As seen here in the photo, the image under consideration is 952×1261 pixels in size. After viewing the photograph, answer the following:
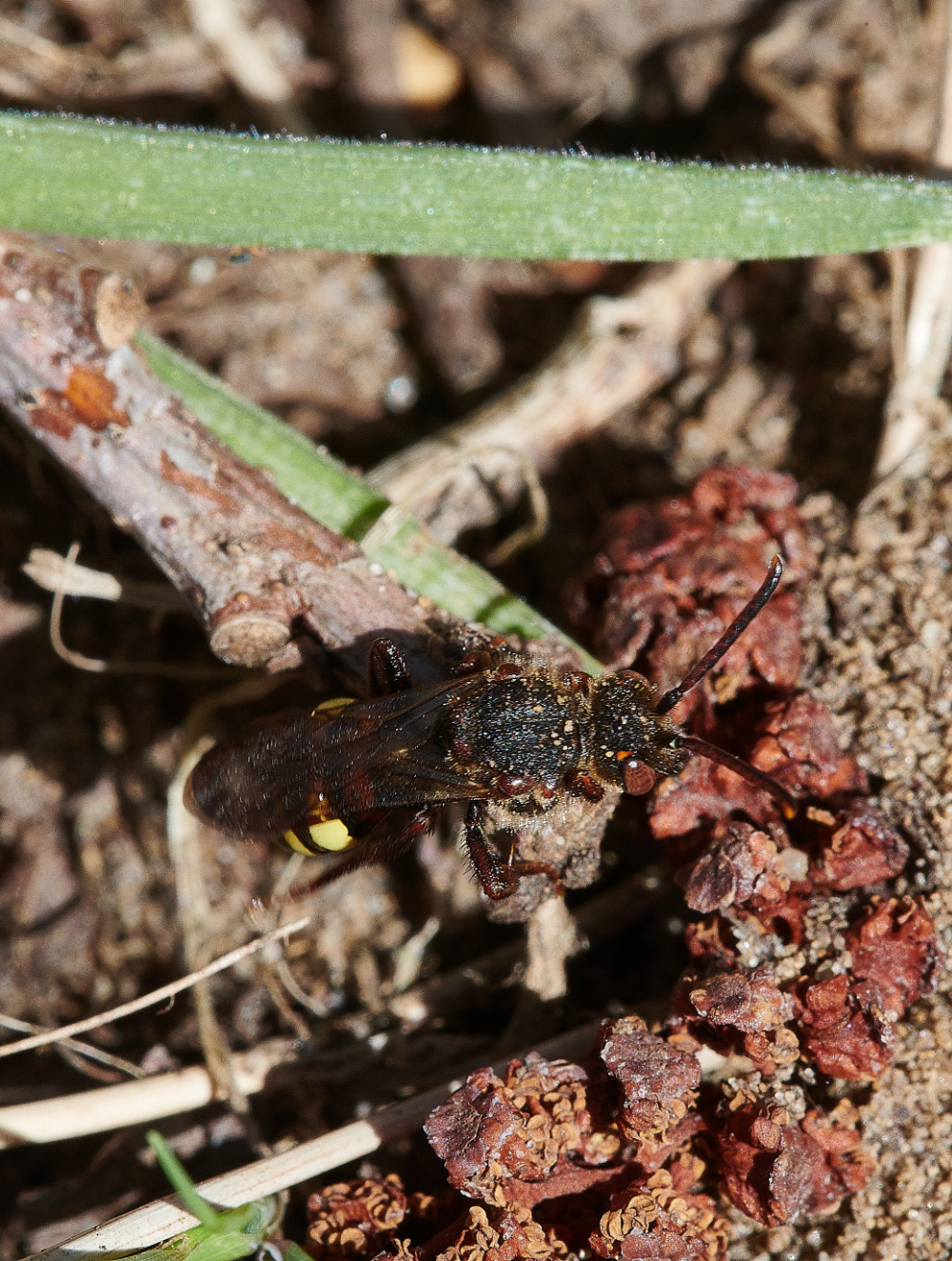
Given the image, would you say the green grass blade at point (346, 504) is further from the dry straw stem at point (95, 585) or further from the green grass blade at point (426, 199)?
the dry straw stem at point (95, 585)

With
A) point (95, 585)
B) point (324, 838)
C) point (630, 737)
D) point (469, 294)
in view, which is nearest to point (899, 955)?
point (630, 737)

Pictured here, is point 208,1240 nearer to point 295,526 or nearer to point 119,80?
point 295,526

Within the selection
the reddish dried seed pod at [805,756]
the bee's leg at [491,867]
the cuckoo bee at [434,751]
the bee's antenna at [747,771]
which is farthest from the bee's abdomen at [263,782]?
the reddish dried seed pod at [805,756]

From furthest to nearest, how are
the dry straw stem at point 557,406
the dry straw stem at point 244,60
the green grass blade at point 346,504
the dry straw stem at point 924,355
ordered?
1. the dry straw stem at point 244,60
2. the dry straw stem at point 557,406
3. the dry straw stem at point 924,355
4. the green grass blade at point 346,504

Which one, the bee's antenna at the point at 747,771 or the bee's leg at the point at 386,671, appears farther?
the bee's leg at the point at 386,671

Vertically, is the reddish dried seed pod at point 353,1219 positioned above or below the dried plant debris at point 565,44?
below

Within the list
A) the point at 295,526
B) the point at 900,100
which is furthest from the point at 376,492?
the point at 900,100

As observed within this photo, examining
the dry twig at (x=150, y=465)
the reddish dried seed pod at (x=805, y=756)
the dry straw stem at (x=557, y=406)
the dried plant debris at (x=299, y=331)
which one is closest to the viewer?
the reddish dried seed pod at (x=805, y=756)
